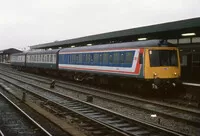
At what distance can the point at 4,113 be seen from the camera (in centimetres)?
1159

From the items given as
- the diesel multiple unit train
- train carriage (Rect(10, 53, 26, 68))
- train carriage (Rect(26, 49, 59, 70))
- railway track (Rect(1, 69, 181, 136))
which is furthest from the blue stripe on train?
train carriage (Rect(10, 53, 26, 68))

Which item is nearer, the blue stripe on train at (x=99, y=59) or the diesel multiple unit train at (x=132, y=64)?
the diesel multiple unit train at (x=132, y=64)

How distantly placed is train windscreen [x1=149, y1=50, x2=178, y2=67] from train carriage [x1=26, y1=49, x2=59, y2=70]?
1568 centimetres

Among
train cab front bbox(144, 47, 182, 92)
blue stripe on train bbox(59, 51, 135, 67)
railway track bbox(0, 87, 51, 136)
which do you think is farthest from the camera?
blue stripe on train bbox(59, 51, 135, 67)

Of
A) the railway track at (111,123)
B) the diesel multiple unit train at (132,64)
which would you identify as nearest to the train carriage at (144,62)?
the diesel multiple unit train at (132,64)

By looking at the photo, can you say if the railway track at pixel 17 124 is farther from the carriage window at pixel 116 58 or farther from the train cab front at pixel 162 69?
the carriage window at pixel 116 58

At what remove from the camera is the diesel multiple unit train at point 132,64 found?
50.7 feet

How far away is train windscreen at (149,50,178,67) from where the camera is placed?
15.5 m

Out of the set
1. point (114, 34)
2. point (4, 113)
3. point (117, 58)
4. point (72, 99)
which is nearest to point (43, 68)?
point (114, 34)

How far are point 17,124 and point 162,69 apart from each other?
28.8 ft

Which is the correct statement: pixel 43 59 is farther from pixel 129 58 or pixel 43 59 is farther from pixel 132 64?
pixel 132 64

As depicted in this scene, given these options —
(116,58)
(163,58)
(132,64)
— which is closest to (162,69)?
(163,58)

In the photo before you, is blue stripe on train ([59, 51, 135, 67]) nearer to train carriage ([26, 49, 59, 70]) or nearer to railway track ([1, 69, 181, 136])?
train carriage ([26, 49, 59, 70])

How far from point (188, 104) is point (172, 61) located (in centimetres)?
325
